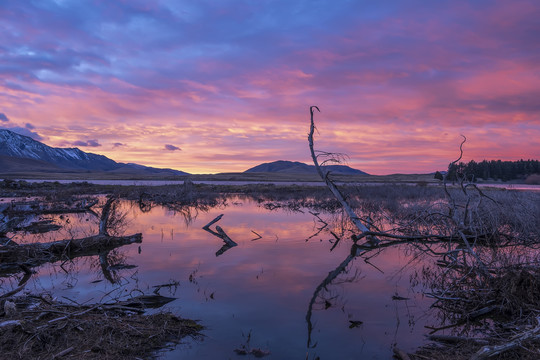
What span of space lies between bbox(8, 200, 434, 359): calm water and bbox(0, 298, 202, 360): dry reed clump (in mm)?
478

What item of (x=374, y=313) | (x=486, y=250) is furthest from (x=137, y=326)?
(x=486, y=250)

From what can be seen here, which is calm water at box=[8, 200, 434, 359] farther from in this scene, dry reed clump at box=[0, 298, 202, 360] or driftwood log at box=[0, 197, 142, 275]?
driftwood log at box=[0, 197, 142, 275]

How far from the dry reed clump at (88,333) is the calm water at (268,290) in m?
0.48

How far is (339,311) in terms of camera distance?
888 centimetres

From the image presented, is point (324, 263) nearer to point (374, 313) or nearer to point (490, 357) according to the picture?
point (374, 313)

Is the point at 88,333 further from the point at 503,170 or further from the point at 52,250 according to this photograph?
the point at 503,170

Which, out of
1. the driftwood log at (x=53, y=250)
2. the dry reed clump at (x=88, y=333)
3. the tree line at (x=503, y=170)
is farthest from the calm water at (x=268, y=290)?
the tree line at (x=503, y=170)

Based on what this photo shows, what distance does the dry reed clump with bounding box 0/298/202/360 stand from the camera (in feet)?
19.3

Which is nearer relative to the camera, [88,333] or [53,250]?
[88,333]

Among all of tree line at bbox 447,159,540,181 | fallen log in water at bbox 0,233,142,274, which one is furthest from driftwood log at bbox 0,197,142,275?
tree line at bbox 447,159,540,181

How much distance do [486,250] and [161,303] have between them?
13442 mm

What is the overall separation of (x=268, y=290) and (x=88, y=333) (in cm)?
513

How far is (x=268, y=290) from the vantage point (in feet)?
34.2

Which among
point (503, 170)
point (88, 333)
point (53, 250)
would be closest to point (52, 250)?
point (53, 250)
